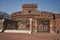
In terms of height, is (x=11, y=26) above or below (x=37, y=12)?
below

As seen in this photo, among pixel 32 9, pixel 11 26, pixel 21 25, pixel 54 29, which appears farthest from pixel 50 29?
pixel 32 9

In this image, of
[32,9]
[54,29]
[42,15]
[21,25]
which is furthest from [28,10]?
[54,29]

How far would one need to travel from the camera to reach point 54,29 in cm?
1898

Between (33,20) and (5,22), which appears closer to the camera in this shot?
(33,20)

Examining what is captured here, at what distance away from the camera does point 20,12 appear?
88.9 ft

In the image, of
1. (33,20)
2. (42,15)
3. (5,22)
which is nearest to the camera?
(33,20)

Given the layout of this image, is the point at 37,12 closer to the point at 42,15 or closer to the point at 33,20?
the point at 42,15

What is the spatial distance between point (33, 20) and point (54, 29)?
9.73ft

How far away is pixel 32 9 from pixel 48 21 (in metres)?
8.81

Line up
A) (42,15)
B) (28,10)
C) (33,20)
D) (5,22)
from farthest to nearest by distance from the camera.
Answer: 1. (28,10)
2. (42,15)
3. (5,22)
4. (33,20)

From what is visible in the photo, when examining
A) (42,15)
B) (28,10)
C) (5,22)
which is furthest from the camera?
(28,10)

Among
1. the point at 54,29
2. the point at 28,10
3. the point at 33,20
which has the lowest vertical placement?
the point at 54,29

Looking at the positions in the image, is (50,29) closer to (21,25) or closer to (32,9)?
(21,25)

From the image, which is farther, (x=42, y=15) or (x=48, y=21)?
(x=42, y=15)
